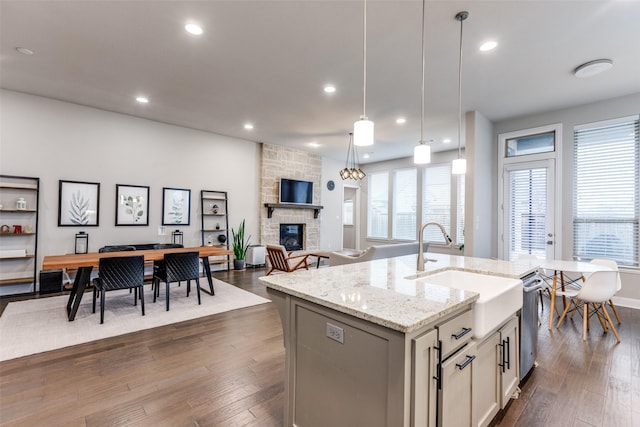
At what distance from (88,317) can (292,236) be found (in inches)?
193

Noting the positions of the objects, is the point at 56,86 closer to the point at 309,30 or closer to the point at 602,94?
the point at 309,30

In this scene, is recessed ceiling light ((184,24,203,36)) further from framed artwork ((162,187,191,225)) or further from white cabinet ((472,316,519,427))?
framed artwork ((162,187,191,225))

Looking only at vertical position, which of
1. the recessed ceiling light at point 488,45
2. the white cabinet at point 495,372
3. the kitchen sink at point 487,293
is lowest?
the white cabinet at point 495,372

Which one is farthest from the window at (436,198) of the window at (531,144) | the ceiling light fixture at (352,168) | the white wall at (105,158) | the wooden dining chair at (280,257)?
the white wall at (105,158)

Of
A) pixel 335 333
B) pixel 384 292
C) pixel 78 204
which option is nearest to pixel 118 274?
Result: pixel 78 204

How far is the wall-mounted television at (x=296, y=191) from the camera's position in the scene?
24.1 ft

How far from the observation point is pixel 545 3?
2.34 meters

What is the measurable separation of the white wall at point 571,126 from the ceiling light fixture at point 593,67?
4.28 feet

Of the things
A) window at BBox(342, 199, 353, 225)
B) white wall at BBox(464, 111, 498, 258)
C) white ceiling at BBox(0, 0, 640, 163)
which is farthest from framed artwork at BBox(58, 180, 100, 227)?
window at BBox(342, 199, 353, 225)

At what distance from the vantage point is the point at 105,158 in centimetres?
501

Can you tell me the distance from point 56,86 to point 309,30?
151 inches

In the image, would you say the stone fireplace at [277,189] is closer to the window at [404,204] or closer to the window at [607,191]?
the window at [404,204]

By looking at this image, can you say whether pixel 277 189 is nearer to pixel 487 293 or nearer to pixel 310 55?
pixel 310 55

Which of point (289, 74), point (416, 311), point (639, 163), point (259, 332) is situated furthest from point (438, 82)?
point (259, 332)
